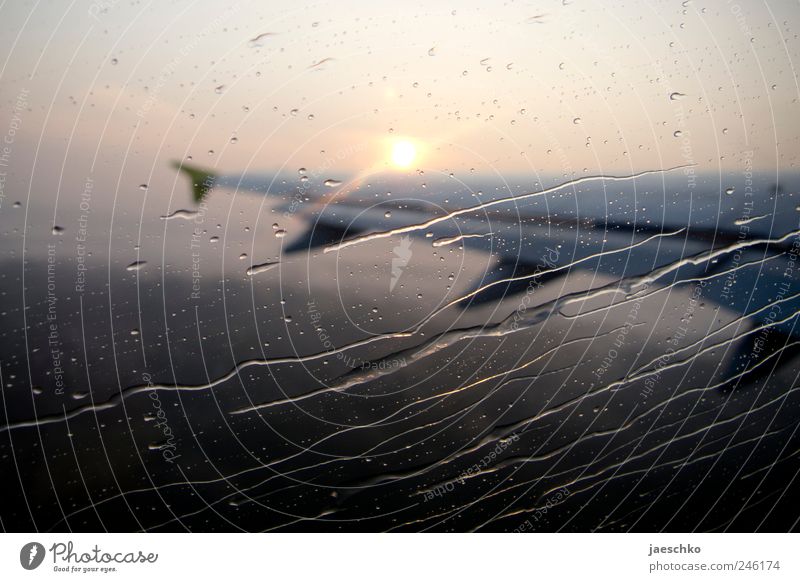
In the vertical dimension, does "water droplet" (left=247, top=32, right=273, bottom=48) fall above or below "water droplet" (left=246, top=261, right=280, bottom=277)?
above

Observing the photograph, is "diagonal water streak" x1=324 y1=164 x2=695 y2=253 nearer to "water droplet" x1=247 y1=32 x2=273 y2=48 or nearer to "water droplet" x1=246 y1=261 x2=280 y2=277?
"water droplet" x1=246 y1=261 x2=280 y2=277

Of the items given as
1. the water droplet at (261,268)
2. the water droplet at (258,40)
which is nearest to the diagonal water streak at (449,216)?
the water droplet at (261,268)

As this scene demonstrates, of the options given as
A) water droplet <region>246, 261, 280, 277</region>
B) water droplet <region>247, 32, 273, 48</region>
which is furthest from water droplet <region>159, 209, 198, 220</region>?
water droplet <region>247, 32, 273, 48</region>

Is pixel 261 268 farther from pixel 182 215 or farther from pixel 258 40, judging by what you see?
pixel 258 40

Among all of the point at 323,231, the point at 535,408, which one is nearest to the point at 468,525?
the point at 535,408

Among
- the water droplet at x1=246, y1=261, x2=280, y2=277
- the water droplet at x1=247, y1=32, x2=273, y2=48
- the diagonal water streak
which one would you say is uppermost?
the water droplet at x1=247, y1=32, x2=273, y2=48

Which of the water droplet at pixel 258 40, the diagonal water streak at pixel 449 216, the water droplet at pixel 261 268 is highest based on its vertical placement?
the water droplet at pixel 258 40

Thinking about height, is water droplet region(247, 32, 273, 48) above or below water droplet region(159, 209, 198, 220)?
above

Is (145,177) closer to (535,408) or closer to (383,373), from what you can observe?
(383,373)

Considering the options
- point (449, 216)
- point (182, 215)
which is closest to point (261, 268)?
point (182, 215)

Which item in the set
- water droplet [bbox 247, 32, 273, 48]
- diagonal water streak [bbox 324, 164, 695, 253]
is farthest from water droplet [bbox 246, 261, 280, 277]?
water droplet [bbox 247, 32, 273, 48]

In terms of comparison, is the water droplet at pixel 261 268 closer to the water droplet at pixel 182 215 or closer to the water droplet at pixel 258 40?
the water droplet at pixel 182 215
